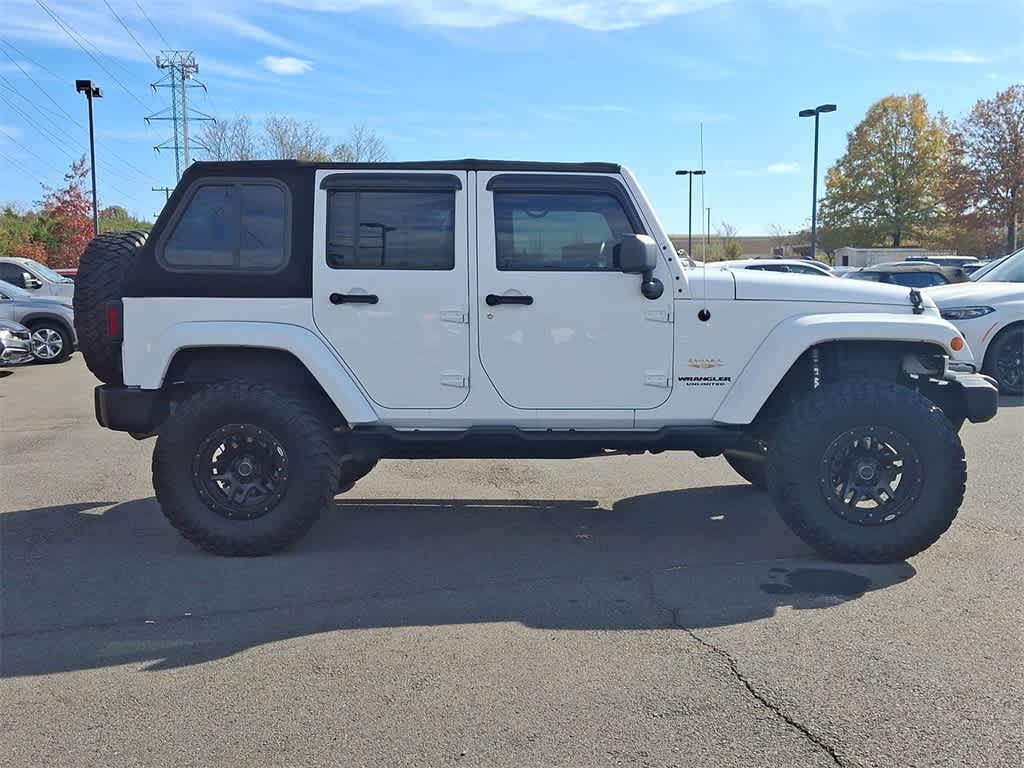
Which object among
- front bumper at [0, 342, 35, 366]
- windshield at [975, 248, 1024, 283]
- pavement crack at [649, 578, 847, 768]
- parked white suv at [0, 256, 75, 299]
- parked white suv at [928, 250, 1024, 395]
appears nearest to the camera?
pavement crack at [649, 578, 847, 768]

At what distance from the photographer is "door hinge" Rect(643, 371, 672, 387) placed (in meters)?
5.05

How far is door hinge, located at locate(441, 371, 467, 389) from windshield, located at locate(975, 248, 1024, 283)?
353 inches

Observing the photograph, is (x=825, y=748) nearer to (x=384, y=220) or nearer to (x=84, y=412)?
(x=384, y=220)

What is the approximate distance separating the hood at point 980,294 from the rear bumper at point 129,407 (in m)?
8.94

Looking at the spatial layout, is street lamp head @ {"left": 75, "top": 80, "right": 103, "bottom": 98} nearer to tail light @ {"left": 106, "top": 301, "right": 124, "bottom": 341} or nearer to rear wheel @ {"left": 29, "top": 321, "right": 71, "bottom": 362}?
rear wheel @ {"left": 29, "top": 321, "right": 71, "bottom": 362}

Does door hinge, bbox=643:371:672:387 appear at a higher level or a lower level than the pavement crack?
higher

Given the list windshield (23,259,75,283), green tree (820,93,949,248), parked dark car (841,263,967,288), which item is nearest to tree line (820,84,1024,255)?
green tree (820,93,949,248)

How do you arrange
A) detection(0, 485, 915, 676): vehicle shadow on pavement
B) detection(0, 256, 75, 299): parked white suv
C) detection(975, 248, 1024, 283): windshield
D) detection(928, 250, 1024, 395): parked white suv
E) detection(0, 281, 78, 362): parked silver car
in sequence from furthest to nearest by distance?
detection(0, 256, 75, 299): parked white suv, detection(0, 281, 78, 362): parked silver car, detection(975, 248, 1024, 283): windshield, detection(928, 250, 1024, 395): parked white suv, detection(0, 485, 915, 676): vehicle shadow on pavement

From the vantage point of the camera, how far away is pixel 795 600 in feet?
14.5

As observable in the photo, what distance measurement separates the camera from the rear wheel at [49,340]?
50.3 feet

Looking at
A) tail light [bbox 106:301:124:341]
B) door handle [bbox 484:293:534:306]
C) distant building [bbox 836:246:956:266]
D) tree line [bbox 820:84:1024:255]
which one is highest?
tree line [bbox 820:84:1024:255]

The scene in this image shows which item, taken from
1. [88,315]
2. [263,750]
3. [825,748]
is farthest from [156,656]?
[825,748]

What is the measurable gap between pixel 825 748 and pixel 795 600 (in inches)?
56.1

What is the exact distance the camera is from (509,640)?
13.0 ft
